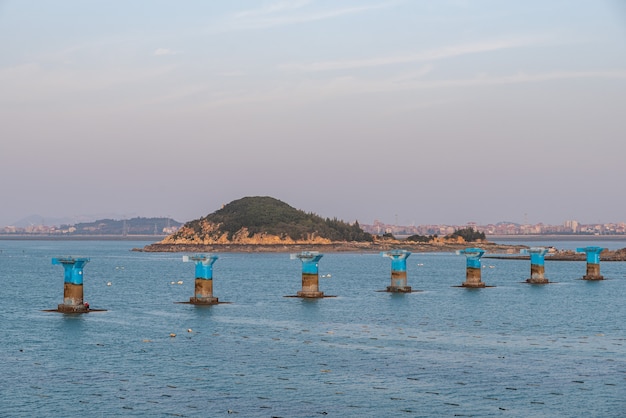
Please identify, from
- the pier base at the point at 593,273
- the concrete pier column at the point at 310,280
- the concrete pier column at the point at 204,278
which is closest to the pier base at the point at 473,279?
the pier base at the point at 593,273

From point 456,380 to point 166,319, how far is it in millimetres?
36452

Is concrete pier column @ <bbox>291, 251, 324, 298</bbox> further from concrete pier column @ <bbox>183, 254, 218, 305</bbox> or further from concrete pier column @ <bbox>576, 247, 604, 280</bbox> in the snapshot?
concrete pier column @ <bbox>576, 247, 604, 280</bbox>

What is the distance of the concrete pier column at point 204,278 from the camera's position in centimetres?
8662

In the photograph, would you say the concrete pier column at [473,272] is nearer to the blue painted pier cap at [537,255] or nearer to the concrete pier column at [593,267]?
the blue painted pier cap at [537,255]

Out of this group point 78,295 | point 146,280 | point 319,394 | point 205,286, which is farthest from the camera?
point 146,280

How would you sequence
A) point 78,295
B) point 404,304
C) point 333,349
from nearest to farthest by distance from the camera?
point 333,349 < point 78,295 < point 404,304

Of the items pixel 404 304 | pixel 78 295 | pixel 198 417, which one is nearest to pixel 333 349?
pixel 198 417

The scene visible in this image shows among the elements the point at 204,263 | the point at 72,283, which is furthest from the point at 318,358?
the point at 204,263

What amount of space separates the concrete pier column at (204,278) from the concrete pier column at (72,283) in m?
10.7

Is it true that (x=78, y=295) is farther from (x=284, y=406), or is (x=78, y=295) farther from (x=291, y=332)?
(x=284, y=406)

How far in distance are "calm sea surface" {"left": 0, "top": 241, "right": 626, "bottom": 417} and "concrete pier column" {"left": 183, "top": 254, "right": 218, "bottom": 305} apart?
4.51 ft

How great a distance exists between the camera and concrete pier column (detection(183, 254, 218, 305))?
284ft

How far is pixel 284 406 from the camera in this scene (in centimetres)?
4409

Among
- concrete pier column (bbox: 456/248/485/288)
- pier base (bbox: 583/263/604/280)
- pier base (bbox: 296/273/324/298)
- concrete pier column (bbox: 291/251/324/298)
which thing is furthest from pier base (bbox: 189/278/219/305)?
pier base (bbox: 583/263/604/280)
